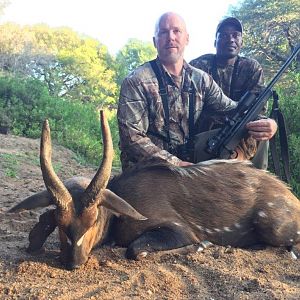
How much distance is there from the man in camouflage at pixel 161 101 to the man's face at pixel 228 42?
3.52 ft

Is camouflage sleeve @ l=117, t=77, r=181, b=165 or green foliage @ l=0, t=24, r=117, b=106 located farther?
green foliage @ l=0, t=24, r=117, b=106

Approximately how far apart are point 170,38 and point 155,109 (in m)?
0.83

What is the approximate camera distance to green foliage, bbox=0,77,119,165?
1283cm

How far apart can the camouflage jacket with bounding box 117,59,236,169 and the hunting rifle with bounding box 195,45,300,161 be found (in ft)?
0.94

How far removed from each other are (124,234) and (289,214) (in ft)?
5.03

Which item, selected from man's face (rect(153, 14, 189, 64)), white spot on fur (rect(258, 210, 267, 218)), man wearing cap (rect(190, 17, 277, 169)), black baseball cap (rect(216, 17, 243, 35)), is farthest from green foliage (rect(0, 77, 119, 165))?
white spot on fur (rect(258, 210, 267, 218))

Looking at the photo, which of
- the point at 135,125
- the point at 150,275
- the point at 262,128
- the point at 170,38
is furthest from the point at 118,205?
the point at 170,38

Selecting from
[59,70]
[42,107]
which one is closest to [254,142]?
[42,107]

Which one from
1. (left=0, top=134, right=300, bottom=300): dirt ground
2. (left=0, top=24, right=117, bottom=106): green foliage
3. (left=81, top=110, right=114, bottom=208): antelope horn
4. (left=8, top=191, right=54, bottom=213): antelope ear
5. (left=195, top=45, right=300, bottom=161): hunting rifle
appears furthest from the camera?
(left=0, top=24, right=117, bottom=106): green foliage

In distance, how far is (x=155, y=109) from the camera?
579 cm

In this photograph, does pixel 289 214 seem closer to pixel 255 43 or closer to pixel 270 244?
pixel 270 244

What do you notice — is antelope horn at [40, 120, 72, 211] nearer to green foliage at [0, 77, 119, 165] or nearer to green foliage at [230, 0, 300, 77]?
green foliage at [0, 77, 119, 165]

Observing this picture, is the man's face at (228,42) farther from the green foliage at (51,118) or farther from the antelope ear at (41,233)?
the green foliage at (51,118)

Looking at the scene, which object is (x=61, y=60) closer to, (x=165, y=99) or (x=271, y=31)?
(x=271, y=31)
